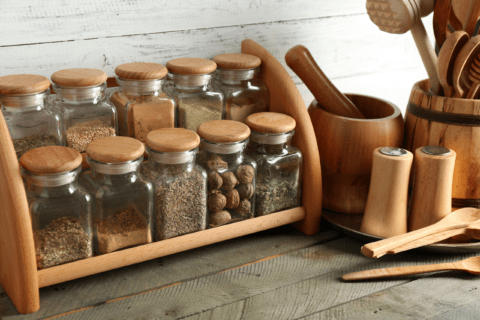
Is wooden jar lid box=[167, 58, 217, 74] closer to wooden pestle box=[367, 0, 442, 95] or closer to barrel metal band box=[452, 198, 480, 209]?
wooden pestle box=[367, 0, 442, 95]

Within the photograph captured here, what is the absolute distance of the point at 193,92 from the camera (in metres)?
0.74

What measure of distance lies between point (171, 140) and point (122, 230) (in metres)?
0.13

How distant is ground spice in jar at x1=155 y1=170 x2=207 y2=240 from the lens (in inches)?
24.9

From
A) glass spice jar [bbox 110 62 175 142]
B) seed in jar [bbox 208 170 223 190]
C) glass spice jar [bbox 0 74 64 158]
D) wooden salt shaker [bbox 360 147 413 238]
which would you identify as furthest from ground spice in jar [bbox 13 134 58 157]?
wooden salt shaker [bbox 360 147 413 238]

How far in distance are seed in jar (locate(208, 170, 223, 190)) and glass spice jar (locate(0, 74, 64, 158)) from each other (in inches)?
7.9

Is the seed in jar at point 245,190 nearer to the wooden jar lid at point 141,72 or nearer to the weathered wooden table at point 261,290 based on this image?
the weathered wooden table at point 261,290

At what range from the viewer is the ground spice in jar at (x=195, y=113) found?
0.73m

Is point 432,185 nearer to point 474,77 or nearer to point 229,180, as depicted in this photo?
point 474,77

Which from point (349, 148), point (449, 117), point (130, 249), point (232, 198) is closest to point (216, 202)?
point (232, 198)

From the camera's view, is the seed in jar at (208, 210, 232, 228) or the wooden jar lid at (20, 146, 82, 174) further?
the seed in jar at (208, 210, 232, 228)

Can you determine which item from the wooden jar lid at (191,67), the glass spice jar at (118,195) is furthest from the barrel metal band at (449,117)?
the glass spice jar at (118,195)

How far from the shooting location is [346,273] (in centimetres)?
66

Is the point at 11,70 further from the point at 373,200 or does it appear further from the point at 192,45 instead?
the point at 373,200

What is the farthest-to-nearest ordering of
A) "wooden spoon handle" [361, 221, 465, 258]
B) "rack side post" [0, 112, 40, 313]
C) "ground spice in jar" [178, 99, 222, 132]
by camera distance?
"ground spice in jar" [178, 99, 222, 132]
"wooden spoon handle" [361, 221, 465, 258]
"rack side post" [0, 112, 40, 313]
